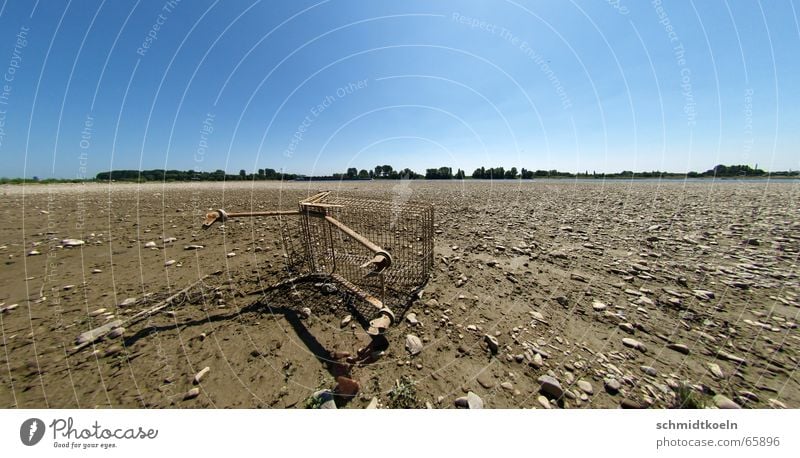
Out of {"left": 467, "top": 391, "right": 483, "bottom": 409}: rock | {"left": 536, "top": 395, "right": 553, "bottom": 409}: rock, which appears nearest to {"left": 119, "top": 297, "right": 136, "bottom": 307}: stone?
{"left": 467, "top": 391, "right": 483, "bottom": 409}: rock

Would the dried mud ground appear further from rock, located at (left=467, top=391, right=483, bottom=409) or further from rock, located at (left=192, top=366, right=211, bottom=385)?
rock, located at (left=467, top=391, right=483, bottom=409)

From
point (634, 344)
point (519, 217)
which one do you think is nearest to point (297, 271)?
point (634, 344)

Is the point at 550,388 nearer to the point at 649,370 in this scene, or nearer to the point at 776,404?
the point at 649,370

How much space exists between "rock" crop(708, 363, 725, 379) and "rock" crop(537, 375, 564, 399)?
7.57 ft

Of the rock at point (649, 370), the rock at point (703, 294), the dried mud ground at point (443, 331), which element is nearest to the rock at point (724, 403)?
the dried mud ground at point (443, 331)

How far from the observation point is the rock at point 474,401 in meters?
Answer: 3.11

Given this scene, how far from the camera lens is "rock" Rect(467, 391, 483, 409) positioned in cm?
311

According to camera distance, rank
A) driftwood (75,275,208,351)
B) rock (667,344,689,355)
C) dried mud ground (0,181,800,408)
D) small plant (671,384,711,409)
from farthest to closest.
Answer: driftwood (75,275,208,351) → rock (667,344,689,355) → dried mud ground (0,181,800,408) → small plant (671,384,711,409)

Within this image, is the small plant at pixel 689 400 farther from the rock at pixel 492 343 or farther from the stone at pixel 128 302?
the stone at pixel 128 302

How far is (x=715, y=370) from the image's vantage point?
3.55 metres

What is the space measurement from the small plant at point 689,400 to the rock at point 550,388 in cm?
140

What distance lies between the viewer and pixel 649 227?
11227 millimetres
